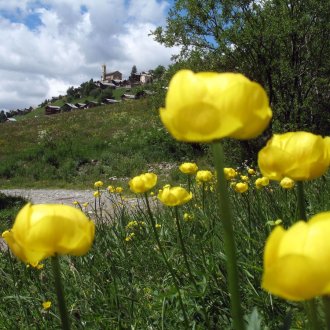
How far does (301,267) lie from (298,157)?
534 millimetres

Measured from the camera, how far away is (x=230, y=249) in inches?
25.0

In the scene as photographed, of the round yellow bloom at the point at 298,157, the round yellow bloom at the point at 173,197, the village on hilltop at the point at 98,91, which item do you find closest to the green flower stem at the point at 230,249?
the round yellow bloom at the point at 298,157

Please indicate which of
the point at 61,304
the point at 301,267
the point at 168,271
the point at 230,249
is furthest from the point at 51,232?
the point at 168,271

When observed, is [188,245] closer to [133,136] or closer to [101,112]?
[133,136]

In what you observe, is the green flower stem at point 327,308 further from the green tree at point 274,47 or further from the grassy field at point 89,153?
the grassy field at point 89,153

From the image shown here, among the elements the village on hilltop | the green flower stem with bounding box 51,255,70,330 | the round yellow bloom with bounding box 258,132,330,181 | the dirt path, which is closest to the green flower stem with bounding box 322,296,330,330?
the green flower stem with bounding box 51,255,70,330

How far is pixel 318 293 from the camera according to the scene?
55 centimetres

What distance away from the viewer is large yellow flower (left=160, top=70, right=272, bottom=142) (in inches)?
28.0

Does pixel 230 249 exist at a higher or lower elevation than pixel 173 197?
lower

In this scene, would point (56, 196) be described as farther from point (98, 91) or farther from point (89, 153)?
point (98, 91)

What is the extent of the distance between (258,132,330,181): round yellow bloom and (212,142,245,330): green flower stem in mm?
375

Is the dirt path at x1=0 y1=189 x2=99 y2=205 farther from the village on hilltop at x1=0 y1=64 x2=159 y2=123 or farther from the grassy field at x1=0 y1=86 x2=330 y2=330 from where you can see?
the village on hilltop at x1=0 y1=64 x2=159 y2=123

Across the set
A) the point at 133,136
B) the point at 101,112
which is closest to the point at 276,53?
the point at 133,136

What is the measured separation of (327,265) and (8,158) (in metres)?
18.9
